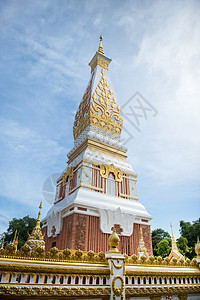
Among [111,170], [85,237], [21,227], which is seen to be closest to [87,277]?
[85,237]

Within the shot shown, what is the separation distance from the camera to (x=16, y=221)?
2777cm

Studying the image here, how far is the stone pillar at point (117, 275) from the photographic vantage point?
416cm

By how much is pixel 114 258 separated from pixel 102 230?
5.35 metres

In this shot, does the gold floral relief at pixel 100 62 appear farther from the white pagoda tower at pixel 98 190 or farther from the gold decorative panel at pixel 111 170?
the gold decorative panel at pixel 111 170

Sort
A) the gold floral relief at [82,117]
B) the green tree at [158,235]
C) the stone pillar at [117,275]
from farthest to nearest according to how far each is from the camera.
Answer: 1. the green tree at [158,235]
2. the gold floral relief at [82,117]
3. the stone pillar at [117,275]

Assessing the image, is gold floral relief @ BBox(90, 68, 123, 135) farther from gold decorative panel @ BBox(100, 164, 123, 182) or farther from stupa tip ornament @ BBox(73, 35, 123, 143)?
gold decorative panel @ BBox(100, 164, 123, 182)

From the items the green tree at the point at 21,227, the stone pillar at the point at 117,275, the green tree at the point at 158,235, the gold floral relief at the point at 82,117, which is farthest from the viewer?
the green tree at the point at 158,235

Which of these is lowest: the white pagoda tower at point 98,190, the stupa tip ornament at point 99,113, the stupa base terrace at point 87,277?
the stupa base terrace at point 87,277

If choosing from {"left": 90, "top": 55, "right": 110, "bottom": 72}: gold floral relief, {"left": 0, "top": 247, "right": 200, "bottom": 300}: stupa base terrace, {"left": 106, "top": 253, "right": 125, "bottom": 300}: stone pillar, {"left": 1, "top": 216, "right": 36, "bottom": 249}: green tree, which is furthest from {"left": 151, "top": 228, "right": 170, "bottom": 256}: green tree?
{"left": 106, "top": 253, "right": 125, "bottom": 300}: stone pillar

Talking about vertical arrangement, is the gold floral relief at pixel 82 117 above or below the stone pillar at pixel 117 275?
above

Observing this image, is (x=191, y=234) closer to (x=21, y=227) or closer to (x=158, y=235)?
(x=158, y=235)

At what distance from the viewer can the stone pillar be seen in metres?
4.16

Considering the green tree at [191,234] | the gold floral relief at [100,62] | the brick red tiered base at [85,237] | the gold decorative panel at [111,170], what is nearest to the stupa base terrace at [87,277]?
the brick red tiered base at [85,237]

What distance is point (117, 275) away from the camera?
432 cm
